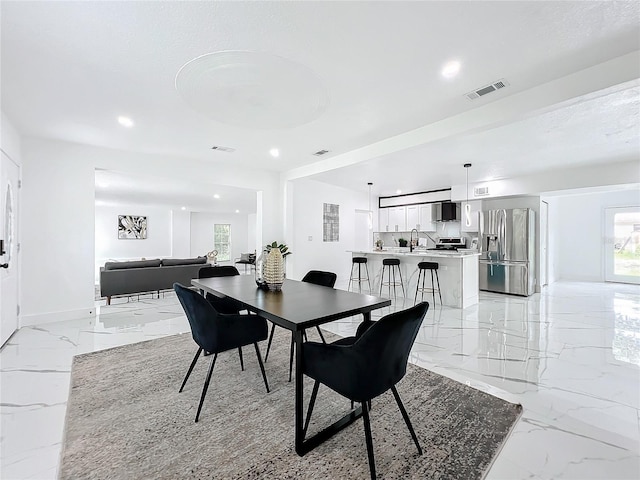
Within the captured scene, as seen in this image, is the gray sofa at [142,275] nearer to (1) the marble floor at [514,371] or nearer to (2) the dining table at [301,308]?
(1) the marble floor at [514,371]

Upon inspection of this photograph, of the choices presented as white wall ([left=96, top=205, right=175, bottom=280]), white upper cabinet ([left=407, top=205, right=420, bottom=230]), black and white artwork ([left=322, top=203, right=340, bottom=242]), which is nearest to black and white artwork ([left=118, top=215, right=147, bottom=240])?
white wall ([left=96, top=205, right=175, bottom=280])

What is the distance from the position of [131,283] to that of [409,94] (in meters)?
5.42

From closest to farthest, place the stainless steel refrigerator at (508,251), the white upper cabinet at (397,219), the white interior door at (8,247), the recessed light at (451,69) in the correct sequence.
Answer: the recessed light at (451,69), the white interior door at (8,247), the stainless steel refrigerator at (508,251), the white upper cabinet at (397,219)

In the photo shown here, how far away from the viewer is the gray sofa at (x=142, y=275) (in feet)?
Answer: 17.3

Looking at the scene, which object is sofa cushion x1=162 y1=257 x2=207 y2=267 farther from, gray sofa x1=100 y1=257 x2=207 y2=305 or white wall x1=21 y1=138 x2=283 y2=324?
white wall x1=21 y1=138 x2=283 y2=324

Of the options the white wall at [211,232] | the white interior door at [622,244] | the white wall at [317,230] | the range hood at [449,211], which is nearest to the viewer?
the white wall at [317,230]

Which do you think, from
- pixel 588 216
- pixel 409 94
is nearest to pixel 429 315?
pixel 409 94

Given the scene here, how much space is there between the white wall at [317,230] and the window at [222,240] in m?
7.21

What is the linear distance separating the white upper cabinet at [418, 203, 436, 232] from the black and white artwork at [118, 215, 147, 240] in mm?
9819

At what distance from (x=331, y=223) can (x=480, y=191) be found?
355cm

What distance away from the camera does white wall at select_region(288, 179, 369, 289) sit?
261 inches

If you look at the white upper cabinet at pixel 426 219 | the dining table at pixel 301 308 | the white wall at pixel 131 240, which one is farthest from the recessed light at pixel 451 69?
the white wall at pixel 131 240

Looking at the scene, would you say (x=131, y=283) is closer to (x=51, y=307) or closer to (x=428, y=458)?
(x=51, y=307)

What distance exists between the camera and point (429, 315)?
15.2ft
